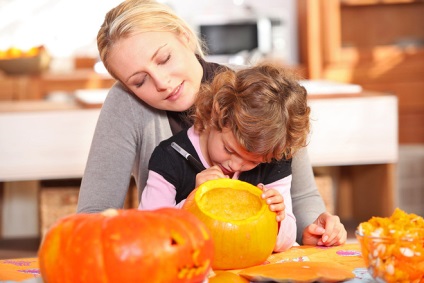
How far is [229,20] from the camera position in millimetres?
4699

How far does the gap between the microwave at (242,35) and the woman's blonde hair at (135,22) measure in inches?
125

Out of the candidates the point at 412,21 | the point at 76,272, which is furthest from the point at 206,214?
the point at 412,21

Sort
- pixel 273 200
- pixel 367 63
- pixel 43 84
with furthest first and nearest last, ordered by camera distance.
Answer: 1. pixel 367 63
2. pixel 43 84
3. pixel 273 200

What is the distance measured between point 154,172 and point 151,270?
0.53 meters

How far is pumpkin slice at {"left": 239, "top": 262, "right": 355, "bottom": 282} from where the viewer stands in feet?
3.19

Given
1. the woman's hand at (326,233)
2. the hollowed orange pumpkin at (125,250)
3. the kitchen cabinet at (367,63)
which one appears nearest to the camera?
the hollowed orange pumpkin at (125,250)

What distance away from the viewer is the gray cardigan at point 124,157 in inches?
60.2

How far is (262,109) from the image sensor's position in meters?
1.30

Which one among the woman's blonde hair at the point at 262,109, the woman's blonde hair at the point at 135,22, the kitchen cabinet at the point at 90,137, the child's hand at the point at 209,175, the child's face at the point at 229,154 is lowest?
the kitchen cabinet at the point at 90,137

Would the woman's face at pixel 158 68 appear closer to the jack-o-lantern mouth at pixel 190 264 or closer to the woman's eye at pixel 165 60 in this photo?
the woman's eye at pixel 165 60

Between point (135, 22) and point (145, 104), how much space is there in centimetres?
21

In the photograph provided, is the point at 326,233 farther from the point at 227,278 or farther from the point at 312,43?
the point at 312,43

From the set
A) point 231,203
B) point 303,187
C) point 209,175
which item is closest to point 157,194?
point 209,175

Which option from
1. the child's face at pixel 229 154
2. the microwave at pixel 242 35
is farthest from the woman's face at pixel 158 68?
the microwave at pixel 242 35
